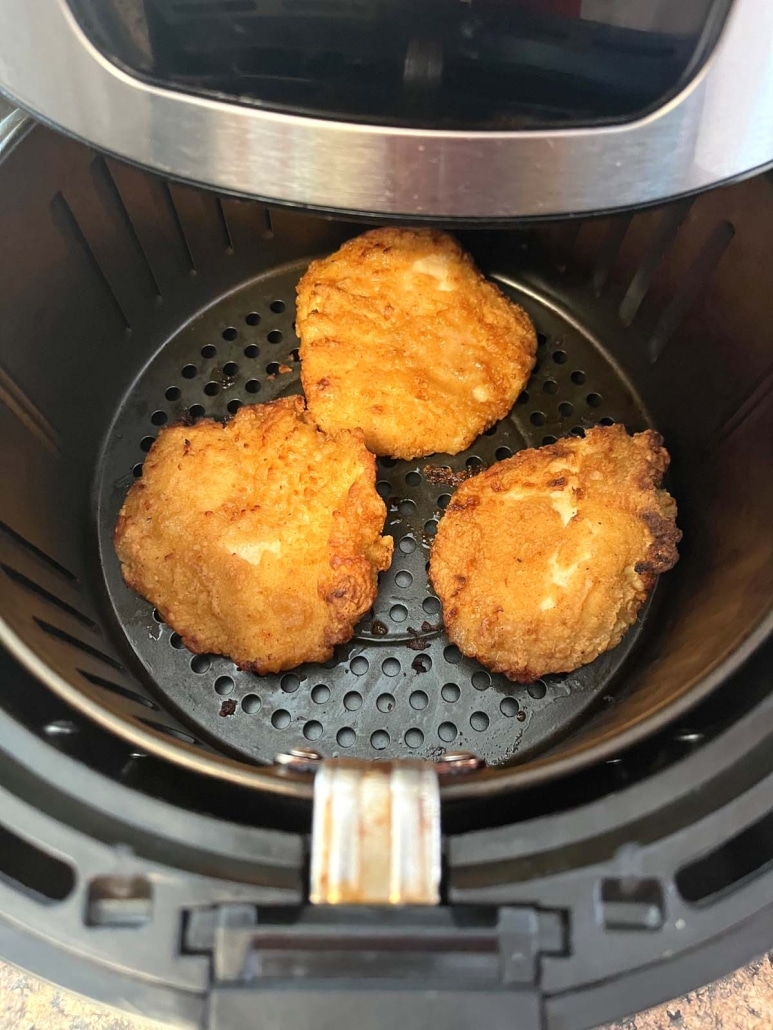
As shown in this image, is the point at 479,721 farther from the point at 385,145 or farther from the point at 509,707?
the point at 385,145

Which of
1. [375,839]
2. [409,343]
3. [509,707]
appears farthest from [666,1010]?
[409,343]

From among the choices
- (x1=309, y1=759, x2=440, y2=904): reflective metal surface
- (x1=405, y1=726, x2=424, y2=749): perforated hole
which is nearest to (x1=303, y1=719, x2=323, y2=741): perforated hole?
(x1=405, y1=726, x2=424, y2=749): perforated hole

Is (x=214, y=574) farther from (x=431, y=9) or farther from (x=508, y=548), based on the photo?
(x=431, y=9)

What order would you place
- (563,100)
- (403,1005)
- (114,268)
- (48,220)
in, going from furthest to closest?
(114,268)
(48,220)
(563,100)
(403,1005)

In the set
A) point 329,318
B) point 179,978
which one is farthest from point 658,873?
point 329,318

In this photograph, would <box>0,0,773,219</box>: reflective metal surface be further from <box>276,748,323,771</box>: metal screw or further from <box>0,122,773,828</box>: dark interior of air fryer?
<box>276,748,323,771</box>: metal screw
